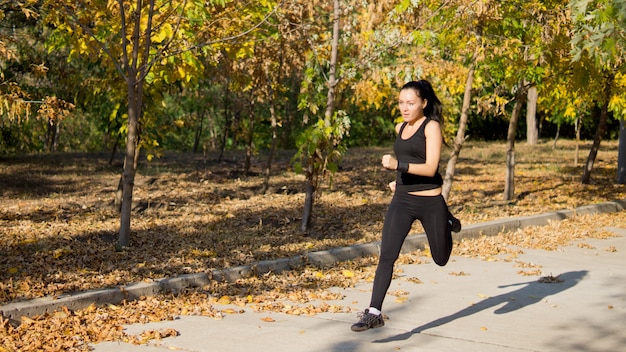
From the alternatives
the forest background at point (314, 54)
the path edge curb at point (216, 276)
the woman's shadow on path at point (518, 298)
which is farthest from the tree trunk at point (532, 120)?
the woman's shadow on path at point (518, 298)

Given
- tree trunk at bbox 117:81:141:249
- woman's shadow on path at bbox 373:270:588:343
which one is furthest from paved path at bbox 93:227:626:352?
tree trunk at bbox 117:81:141:249

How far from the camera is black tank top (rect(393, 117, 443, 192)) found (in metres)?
6.70

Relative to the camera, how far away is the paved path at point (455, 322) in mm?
6438

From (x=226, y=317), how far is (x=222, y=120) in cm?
2444

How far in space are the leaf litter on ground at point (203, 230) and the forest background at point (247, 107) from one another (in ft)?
0.14

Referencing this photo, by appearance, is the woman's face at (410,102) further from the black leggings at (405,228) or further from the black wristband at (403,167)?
the black leggings at (405,228)

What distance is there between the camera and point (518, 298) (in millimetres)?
8344

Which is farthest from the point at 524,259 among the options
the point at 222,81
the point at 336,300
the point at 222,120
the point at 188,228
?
the point at 222,120

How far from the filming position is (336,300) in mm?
8086

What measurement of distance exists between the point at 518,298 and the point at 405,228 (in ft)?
6.93

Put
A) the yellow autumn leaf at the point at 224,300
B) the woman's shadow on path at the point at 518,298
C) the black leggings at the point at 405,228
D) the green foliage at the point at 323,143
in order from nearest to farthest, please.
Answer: the black leggings at the point at 405,228
the woman's shadow on path at the point at 518,298
the yellow autumn leaf at the point at 224,300
the green foliage at the point at 323,143

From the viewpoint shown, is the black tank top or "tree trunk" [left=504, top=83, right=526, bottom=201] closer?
the black tank top

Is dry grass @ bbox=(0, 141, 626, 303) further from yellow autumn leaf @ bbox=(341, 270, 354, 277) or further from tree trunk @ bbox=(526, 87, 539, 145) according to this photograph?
tree trunk @ bbox=(526, 87, 539, 145)

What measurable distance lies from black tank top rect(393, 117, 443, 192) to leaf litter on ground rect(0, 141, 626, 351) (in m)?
1.41
